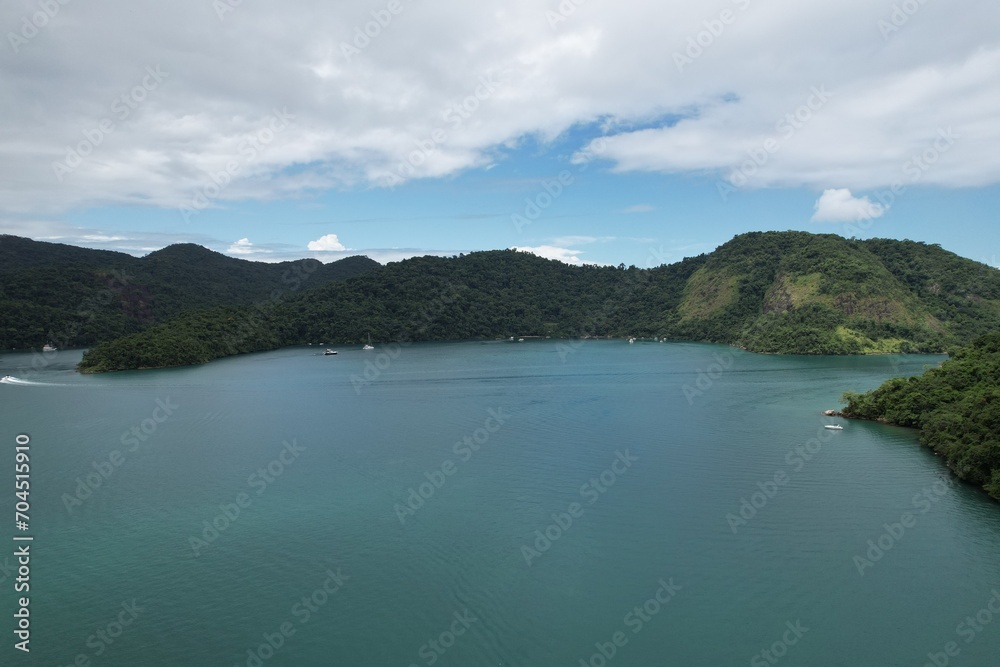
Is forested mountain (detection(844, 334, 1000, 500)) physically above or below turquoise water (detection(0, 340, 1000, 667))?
above

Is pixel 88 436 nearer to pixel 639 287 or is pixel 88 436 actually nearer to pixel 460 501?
pixel 460 501

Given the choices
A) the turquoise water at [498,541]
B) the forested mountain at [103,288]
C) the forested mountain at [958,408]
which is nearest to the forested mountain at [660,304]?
the forested mountain at [103,288]

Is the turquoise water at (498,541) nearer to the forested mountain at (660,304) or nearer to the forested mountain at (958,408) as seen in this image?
the forested mountain at (958,408)

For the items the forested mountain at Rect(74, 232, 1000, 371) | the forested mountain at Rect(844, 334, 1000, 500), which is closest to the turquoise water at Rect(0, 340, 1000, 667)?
the forested mountain at Rect(844, 334, 1000, 500)

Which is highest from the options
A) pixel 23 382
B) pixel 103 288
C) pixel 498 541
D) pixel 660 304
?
pixel 660 304

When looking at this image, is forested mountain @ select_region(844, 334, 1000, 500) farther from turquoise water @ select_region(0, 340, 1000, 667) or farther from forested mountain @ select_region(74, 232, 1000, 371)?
forested mountain @ select_region(74, 232, 1000, 371)

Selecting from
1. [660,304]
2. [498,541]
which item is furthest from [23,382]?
[660,304]

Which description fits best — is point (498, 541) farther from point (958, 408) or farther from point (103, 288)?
point (103, 288)
